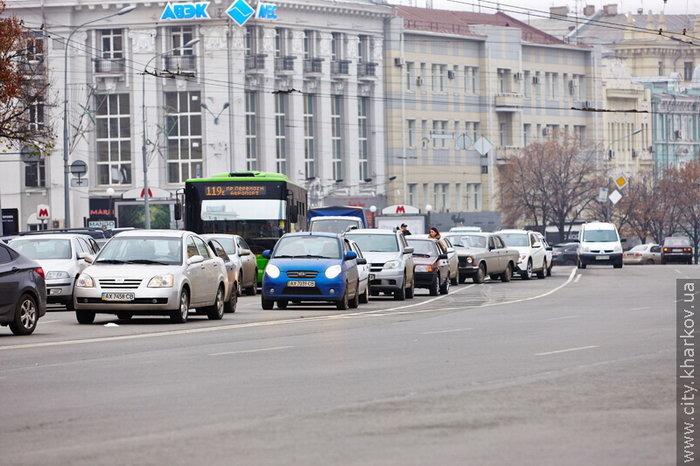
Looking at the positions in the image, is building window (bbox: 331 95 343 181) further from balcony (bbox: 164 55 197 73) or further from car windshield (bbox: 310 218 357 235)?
car windshield (bbox: 310 218 357 235)

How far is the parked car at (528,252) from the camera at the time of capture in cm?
5919

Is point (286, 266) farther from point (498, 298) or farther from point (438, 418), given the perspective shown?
point (438, 418)

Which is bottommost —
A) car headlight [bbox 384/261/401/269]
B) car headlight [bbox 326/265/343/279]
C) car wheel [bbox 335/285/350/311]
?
car wheel [bbox 335/285/350/311]

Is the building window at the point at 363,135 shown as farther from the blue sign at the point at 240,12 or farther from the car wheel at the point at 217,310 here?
the car wheel at the point at 217,310

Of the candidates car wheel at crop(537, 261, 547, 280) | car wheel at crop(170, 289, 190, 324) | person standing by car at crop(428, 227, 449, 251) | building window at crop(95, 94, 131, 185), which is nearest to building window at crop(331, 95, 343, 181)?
building window at crop(95, 94, 131, 185)

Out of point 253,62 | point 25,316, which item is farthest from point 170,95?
point 25,316

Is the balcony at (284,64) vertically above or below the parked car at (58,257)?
above

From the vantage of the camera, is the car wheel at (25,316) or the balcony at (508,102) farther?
the balcony at (508,102)

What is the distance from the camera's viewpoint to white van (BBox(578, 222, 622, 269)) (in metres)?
74.0

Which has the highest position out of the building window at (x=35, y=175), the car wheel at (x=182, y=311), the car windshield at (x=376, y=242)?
the building window at (x=35, y=175)

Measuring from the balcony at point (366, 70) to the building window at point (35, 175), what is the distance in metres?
20.8

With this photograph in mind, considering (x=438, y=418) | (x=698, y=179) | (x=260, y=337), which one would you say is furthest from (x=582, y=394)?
(x=698, y=179)

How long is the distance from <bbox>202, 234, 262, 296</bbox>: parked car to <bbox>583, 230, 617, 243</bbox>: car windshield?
31939mm

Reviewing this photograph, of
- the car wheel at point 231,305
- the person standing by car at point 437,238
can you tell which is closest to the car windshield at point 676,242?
the person standing by car at point 437,238
